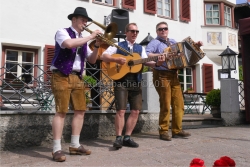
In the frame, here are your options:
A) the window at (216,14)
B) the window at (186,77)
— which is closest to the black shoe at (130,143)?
the window at (186,77)

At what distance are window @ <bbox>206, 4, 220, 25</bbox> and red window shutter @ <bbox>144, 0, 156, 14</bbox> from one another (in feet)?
11.5

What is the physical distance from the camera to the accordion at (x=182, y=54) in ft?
14.9

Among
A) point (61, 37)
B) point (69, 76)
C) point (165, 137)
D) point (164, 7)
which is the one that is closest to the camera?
point (61, 37)

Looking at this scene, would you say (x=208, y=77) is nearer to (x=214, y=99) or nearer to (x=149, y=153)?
(x=214, y=99)

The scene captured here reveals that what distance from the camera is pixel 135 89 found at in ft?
14.3

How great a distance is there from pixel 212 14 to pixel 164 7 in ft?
9.39

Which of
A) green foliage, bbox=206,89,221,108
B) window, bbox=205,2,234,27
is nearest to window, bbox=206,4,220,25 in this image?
window, bbox=205,2,234,27

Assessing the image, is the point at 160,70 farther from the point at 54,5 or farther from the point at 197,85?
the point at 197,85

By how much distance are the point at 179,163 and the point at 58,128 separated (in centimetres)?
152

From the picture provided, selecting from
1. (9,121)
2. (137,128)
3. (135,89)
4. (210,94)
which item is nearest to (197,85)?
(210,94)

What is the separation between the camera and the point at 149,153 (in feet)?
12.7

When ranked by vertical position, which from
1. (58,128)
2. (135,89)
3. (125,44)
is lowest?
(58,128)

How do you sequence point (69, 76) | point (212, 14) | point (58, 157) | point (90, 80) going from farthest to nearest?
1. point (212, 14)
2. point (90, 80)
3. point (69, 76)
4. point (58, 157)

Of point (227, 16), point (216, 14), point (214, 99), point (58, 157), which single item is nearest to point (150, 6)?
point (216, 14)
